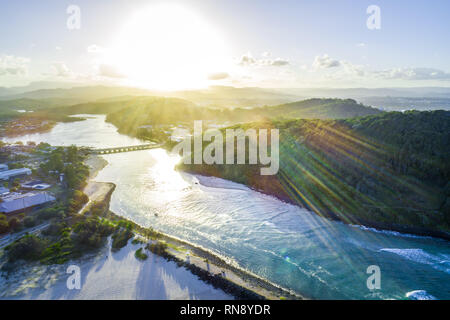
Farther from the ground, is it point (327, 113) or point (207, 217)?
point (327, 113)

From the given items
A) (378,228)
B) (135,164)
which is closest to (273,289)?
(378,228)

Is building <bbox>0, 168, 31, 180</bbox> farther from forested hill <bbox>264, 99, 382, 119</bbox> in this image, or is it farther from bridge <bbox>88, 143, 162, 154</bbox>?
forested hill <bbox>264, 99, 382, 119</bbox>
